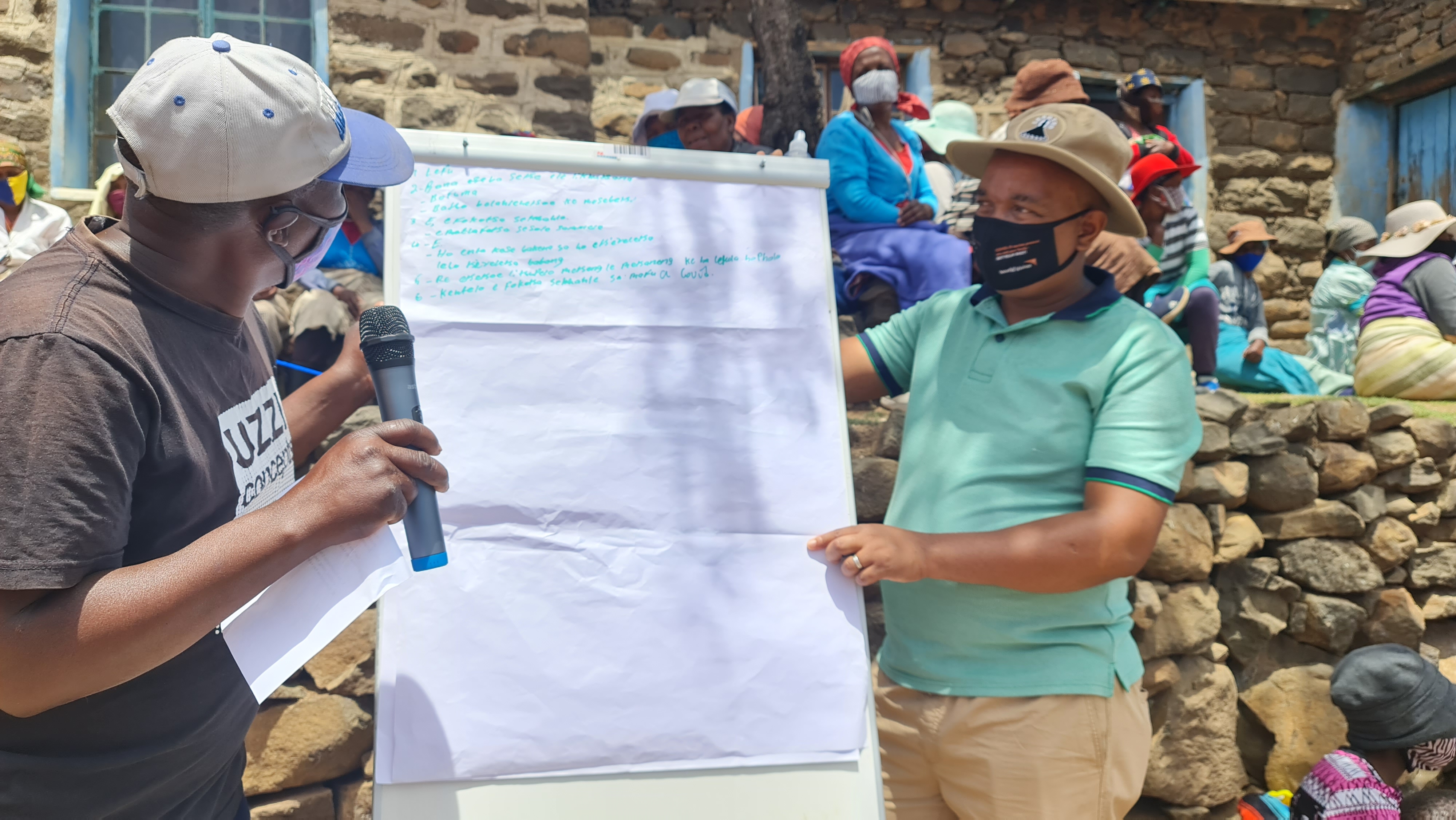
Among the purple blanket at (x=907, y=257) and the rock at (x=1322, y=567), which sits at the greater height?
the purple blanket at (x=907, y=257)

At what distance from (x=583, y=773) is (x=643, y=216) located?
3.27 feet

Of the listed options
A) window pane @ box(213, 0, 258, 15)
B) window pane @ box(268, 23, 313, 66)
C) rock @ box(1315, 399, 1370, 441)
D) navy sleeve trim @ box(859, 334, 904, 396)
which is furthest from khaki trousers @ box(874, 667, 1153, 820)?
window pane @ box(213, 0, 258, 15)

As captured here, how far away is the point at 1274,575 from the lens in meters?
3.52

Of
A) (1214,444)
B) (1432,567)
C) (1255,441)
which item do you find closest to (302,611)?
(1214,444)

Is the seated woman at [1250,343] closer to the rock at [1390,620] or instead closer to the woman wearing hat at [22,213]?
the rock at [1390,620]

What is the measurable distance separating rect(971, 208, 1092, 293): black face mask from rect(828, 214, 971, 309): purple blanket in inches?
68.6

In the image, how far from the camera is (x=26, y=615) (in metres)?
0.90

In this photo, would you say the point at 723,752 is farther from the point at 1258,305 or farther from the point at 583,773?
the point at 1258,305

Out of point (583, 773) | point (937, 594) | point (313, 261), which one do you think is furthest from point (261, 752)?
point (937, 594)

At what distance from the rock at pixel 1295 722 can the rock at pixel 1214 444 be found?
877mm

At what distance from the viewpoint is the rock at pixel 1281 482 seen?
138 inches

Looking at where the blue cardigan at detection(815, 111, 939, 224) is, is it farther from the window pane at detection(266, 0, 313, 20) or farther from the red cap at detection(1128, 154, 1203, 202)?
the window pane at detection(266, 0, 313, 20)

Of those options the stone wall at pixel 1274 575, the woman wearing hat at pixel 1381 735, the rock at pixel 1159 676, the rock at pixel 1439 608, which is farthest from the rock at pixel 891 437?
the rock at pixel 1439 608

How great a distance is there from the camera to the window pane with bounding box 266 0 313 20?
485 cm
